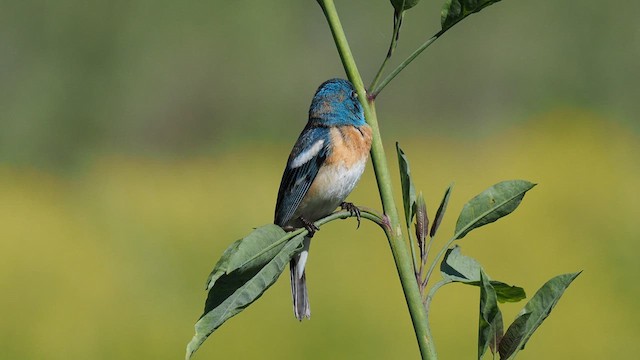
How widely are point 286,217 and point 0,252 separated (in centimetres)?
220

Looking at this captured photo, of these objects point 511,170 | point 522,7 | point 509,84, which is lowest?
point 511,170

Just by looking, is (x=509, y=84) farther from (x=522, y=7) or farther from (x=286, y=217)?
(x=286, y=217)

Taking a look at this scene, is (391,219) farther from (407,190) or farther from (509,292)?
(509,292)

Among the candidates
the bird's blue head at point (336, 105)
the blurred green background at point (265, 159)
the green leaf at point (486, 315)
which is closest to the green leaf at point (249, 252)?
the green leaf at point (486, 315)

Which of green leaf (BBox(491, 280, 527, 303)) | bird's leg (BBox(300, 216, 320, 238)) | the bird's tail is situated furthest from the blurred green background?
green leaf (BBox(491, 280, 527, 303))

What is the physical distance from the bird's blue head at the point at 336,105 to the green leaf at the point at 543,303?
86 cm

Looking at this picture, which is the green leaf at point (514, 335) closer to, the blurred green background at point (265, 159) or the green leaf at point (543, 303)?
the green leaf at point (543, 303)

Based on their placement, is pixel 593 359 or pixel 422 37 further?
pixel 422 37

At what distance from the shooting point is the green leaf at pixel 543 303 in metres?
0.61

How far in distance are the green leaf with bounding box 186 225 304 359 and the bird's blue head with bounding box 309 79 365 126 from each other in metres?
0.87

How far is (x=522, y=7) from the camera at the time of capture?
423 centimetres

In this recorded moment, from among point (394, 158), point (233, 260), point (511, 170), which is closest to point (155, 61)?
point (394, 158)

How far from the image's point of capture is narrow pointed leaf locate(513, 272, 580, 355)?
609 mm

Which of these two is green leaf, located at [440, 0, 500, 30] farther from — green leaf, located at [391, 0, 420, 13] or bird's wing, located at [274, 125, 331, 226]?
bird's wing, located at [274, 125, 331, 226]
